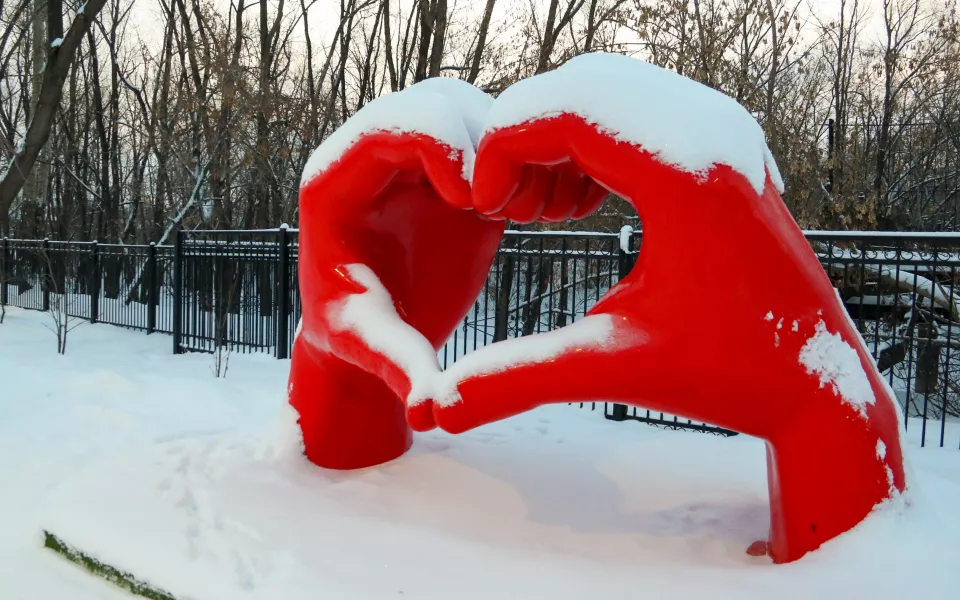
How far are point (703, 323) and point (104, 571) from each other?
2.60m

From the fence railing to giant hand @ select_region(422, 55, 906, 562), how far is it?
0.21 metres

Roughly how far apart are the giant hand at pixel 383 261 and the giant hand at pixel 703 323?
0.52 metres

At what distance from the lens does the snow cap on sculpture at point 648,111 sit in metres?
2.47

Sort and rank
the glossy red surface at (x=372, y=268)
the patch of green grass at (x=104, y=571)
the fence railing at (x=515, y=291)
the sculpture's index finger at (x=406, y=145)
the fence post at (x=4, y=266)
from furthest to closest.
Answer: the fence post at (x=4, y=266) → the fence railing at (x=515, y=291) → the glossy red surface at (x=372, y=268) → the sculpture's index finger at (x=406, y=145) → the patch of green grass at (x=104, y=571)

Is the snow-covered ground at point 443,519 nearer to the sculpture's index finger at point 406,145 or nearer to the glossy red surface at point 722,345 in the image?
the glossy red surface at point 722,345

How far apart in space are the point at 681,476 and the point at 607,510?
70cm

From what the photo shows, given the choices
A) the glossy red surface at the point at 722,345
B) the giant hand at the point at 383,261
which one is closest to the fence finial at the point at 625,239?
the giant hand at the point at 383,261

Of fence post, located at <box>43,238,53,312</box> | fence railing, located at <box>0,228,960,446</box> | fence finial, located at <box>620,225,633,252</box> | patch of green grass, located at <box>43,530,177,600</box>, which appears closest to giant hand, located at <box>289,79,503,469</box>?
patch of green grass, located at <box>43,530,177,600</box>

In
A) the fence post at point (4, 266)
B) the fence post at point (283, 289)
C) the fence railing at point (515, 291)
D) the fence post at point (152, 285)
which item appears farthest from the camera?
the fence post at point (4, 266)

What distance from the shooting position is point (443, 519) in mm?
3213

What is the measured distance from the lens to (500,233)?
4004 mm

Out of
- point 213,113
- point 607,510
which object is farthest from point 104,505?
point 213,113

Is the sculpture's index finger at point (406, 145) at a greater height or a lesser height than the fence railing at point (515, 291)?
greater

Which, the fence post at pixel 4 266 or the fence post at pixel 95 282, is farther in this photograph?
the fence post at pixel 4 266
